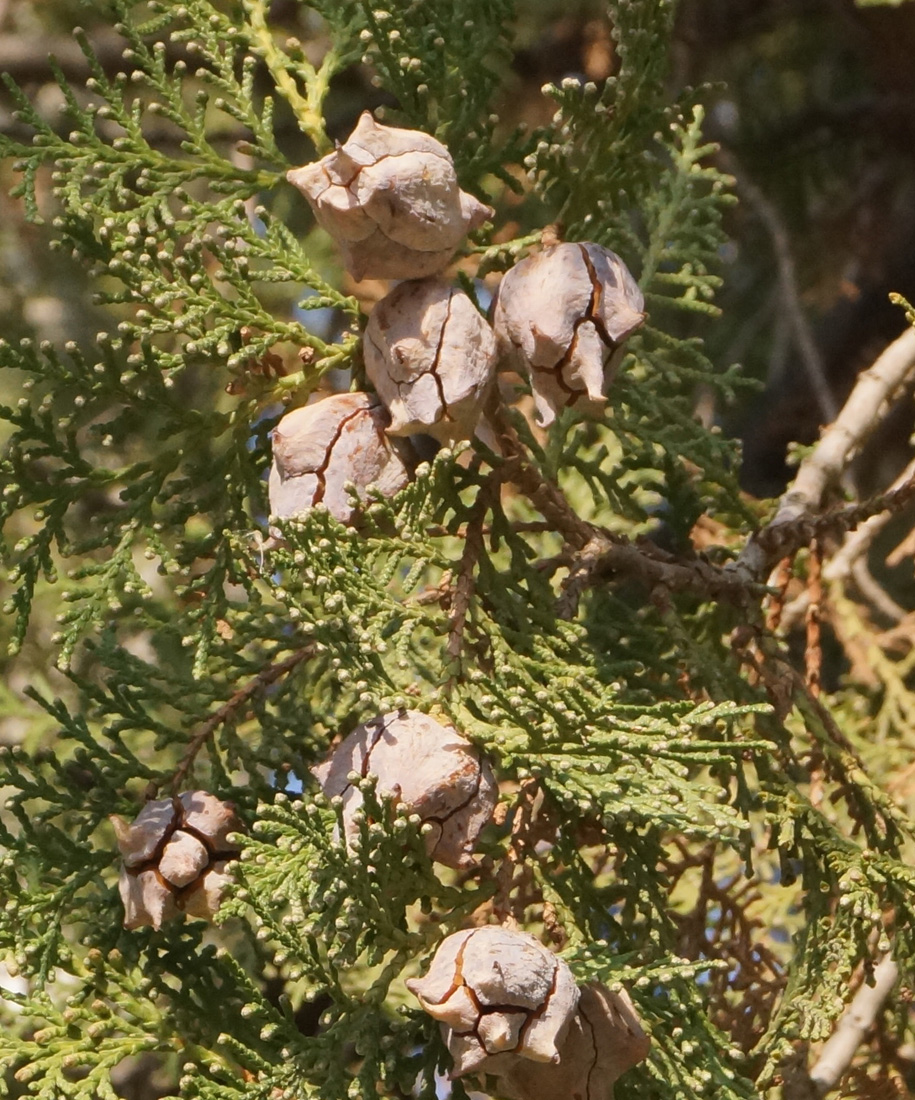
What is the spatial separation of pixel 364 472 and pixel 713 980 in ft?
2.50

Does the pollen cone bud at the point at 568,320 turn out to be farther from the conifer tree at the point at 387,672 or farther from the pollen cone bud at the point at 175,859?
the pollen cone bud at the point at 175,859

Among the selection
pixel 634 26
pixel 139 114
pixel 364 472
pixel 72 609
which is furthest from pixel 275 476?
pixel 634 26

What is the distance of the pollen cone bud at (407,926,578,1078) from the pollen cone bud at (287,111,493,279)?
56 centimetres

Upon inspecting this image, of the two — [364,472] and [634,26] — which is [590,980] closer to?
[364,472]

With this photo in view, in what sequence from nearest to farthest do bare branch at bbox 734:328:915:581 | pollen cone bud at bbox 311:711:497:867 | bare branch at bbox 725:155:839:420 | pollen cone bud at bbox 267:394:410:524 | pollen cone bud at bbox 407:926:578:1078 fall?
pollen cone bud at bbox 407:926:578:1078 < pollen cone bud at bbox 311:711:497:867 < pollen cone bud at bbox 267:394:410:524 < bare branch at bbox 734:328:915:581 < bare branch at bbox 725:155:839:420

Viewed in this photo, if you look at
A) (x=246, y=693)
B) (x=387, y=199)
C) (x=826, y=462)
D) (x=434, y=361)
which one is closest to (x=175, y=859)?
(x=246, y=693)

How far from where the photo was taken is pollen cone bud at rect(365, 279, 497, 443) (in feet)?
3.59

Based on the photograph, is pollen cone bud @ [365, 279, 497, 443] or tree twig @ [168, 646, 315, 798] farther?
tree twig @ [168, 646, 315, 798]

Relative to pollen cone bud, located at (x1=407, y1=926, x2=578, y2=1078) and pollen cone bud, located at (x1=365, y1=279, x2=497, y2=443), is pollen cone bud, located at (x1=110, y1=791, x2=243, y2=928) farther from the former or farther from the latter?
pollen cone bud, located at (x1=365, y1=279, x2=497, y2=443)

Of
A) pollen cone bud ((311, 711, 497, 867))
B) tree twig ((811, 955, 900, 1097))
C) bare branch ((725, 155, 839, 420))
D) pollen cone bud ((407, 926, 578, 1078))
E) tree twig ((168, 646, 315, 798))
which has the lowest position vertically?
tree twig ((811, 955, 900, 1097))

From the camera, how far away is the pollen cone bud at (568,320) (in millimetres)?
1099

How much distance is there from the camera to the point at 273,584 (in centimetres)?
110

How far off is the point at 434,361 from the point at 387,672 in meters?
0.28

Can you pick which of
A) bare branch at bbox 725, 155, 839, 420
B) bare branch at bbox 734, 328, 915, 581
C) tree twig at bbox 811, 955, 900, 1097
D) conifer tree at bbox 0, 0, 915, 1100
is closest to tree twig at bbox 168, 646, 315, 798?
conifer tree at bbox 0, 0, 915, 1100
